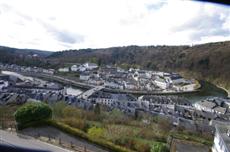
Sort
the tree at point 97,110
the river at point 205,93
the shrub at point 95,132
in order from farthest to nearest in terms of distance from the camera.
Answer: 1. the river at point 205,93
2. the tree at point 97,110
3. the shrub at point 95,132

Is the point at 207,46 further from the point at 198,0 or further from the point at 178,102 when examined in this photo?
the point at 198,0

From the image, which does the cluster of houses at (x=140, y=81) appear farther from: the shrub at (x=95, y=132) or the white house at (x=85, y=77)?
the shrub at (x=95, y=132)

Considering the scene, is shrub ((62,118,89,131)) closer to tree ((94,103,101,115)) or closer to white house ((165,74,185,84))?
tree ((94,103,101,115))

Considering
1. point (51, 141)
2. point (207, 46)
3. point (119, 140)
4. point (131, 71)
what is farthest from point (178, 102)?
point (207, 46)

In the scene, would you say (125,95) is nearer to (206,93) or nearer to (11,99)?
(11,99)

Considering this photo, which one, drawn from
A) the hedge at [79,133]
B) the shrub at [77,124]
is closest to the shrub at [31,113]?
the hedge at [79,133]

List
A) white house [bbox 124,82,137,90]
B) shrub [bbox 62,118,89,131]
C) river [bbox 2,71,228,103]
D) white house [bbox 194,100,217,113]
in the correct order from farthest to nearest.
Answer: white house [bbox 124,82,137,90], river [bbox 2,71,228,103], white house [bbox 194,100,217,113], shrub [bbox 62,118,89,131]

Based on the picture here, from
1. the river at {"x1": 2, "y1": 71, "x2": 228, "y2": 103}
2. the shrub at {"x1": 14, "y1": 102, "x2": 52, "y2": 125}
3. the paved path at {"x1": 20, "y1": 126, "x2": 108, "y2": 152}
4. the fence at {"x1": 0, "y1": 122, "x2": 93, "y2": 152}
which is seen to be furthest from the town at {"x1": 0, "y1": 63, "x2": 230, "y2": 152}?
the shrub at {"x1": 14, "y1": 102, "x2": 52, "y2": 125}
